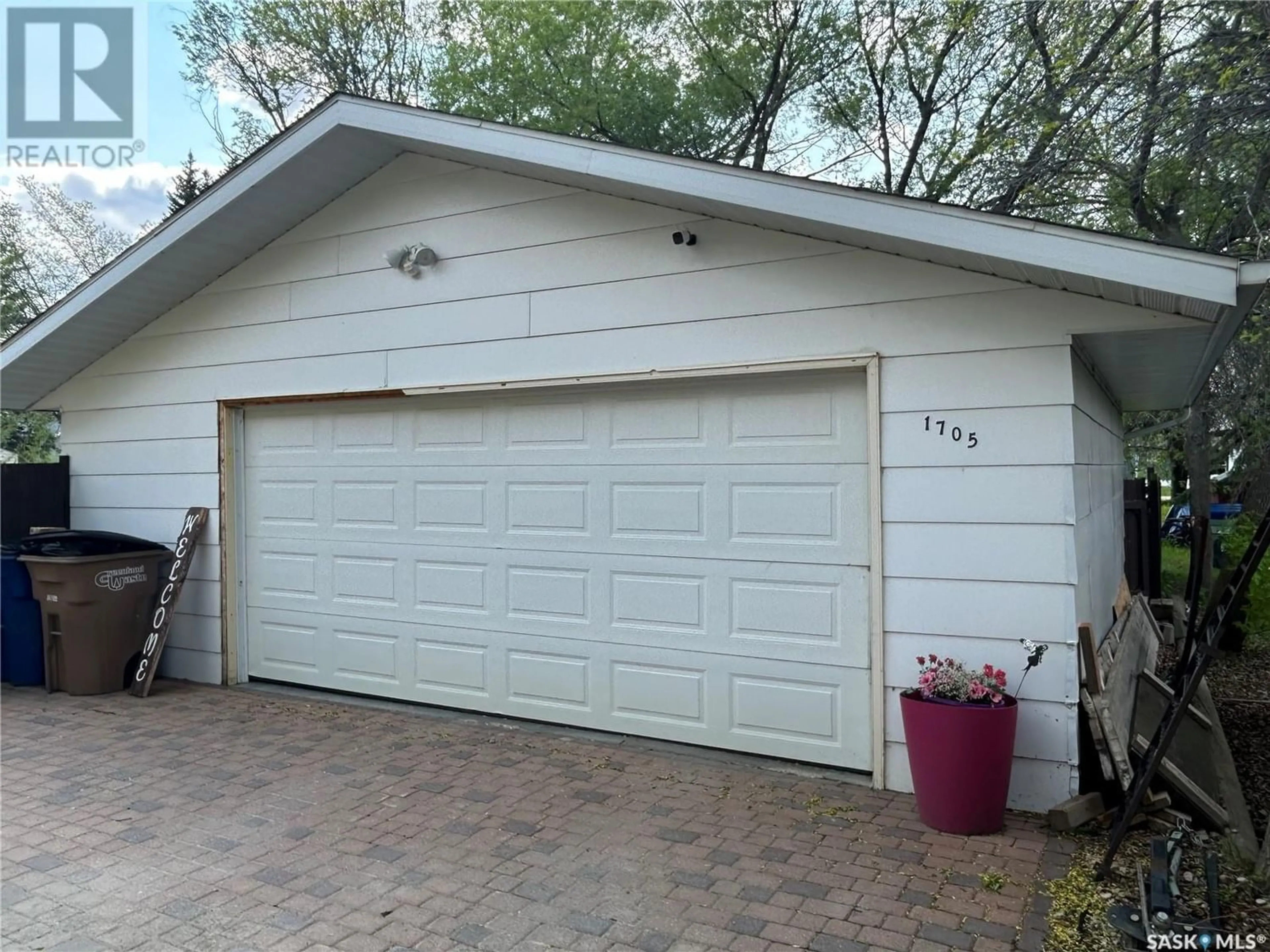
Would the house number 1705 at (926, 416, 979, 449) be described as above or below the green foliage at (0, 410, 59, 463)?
below

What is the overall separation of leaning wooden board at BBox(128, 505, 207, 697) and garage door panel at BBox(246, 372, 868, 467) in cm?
65

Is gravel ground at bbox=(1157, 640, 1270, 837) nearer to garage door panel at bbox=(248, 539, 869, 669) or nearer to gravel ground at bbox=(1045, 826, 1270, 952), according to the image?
gravel ground at bbox=(1045, 826, 1270, 952)

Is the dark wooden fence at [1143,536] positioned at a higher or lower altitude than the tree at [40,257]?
lower

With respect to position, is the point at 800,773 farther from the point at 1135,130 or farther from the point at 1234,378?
the point at 1234,378

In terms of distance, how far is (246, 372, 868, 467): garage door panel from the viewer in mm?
4723

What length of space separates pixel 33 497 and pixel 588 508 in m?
5.09

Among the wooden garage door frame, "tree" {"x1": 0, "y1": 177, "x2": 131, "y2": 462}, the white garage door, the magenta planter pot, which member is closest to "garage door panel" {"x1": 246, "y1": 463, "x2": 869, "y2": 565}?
the white garage door

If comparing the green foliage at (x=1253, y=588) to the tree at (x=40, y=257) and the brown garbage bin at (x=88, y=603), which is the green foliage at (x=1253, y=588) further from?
the tree at (x=40, y=257)

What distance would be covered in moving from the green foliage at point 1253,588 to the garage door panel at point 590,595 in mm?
3508

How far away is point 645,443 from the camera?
17.2 feet

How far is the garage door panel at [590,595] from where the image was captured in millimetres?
4711

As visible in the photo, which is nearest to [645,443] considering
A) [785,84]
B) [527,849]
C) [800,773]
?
[800,773]

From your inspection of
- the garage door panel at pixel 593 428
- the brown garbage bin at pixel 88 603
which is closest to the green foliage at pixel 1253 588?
the garage door panel at pixel 593 428

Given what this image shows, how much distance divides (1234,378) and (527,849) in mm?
10259
